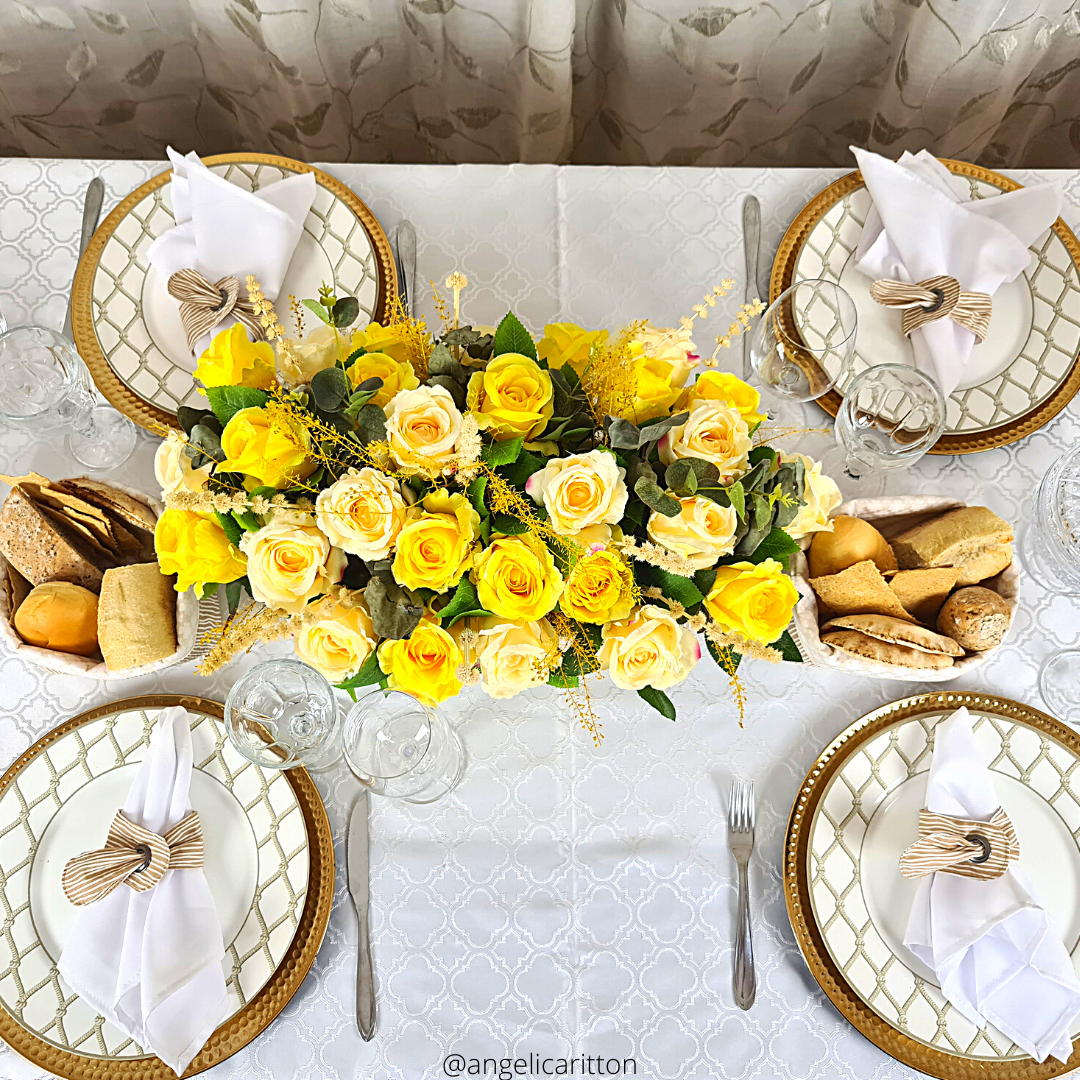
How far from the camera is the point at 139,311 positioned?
41.4 inches

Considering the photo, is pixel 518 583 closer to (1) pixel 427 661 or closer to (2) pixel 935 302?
(1) pixel 427 661

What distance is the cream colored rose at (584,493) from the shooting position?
1.95 feet

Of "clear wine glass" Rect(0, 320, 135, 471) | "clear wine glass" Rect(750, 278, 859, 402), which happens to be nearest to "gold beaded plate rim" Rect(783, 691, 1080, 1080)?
"clear wine glass" Rect(750, 278, 859, 402)

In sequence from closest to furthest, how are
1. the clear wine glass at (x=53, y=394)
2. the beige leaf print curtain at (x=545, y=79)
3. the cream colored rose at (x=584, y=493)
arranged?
1. the cream colored rose at (x=584, y=493)
2. the clear wine glass at (x=53, y=394)
3. the beige leaf print curtain at (x=545, y=79)

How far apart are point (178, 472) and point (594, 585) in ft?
1.22

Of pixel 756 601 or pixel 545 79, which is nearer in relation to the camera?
pixel 756 601

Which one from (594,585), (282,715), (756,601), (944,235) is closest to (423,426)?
(594,585)

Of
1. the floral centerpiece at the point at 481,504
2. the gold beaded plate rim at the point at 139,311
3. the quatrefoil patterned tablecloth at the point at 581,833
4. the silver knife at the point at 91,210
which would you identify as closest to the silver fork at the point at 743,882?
the quatrefoil patterned tablecloth at the point at 581,833

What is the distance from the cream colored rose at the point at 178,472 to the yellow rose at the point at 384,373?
0.16m

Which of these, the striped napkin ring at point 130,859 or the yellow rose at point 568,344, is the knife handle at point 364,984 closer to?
the striped napkin ring at point 130,859

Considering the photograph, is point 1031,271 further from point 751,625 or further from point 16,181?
point 16,181

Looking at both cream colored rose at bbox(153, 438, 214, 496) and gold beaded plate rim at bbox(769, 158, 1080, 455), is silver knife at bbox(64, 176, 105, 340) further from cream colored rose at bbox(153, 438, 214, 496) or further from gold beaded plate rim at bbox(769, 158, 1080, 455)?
gold beaded plate rim at bbox(769, 158, 1080, 455)

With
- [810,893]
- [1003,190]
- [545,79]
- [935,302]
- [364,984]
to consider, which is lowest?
[364,984]

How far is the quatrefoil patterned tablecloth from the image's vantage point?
89cm
